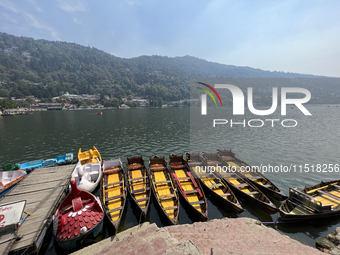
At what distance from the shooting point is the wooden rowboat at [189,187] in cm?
1211

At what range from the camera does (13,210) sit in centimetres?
952

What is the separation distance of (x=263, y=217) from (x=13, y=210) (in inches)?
700

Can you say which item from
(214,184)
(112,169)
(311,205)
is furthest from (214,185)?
(112,169)

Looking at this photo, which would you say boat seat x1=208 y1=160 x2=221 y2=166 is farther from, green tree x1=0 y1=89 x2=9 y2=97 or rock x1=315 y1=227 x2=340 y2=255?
green tree x1=0 y1=89 x2=9 y2=97

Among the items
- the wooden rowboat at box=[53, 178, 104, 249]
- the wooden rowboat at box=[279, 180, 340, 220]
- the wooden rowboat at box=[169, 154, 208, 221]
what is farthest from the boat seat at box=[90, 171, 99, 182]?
the wooden rowboat at box=[279, 180, 340, 220]

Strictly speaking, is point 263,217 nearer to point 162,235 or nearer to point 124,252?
point 162,235

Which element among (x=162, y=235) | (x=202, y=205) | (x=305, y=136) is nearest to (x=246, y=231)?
(x=202, y=205)

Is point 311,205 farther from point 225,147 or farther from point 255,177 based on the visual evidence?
point 225,147

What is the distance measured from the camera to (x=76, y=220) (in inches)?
386

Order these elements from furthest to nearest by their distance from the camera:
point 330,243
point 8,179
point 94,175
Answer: point 94,175, point 8,179, point 330,243

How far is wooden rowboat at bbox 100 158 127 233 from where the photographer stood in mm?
11485

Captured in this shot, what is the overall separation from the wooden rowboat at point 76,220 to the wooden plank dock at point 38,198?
104cm

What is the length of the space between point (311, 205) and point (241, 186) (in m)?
5.02

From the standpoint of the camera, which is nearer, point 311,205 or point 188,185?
point 311,205
